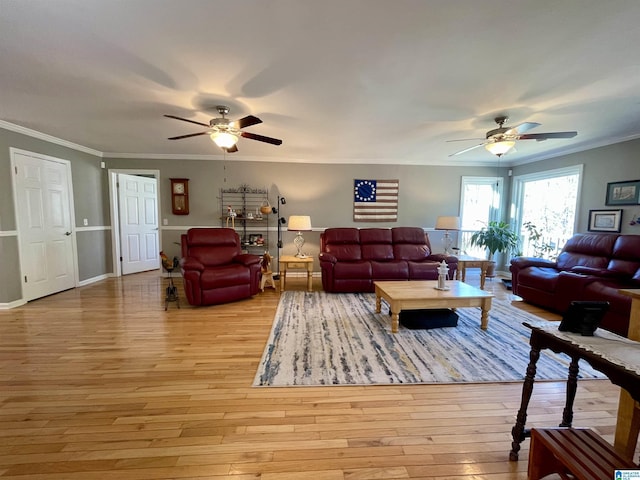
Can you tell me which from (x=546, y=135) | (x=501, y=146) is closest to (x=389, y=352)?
(x=501, y=146)

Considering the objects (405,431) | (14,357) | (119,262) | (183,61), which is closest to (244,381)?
(405,431)

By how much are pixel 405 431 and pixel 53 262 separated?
17.9 feet

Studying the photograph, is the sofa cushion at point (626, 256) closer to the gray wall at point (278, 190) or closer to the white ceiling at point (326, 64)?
the gray wall at point (278, 190)

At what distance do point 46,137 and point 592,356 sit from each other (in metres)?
6.37

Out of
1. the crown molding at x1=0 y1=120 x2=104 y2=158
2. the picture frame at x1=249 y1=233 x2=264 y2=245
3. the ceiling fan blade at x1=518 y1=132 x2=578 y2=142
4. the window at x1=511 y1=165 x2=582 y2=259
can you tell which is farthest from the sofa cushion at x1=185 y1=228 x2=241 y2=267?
the window at x1=511 y1=165 x2=582 y2=259

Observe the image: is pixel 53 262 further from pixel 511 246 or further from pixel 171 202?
pixel 511 246

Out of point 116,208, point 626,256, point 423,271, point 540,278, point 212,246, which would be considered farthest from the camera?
point 116,208

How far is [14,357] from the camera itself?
2.40 metres

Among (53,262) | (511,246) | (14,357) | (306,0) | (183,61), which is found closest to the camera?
(306,0)

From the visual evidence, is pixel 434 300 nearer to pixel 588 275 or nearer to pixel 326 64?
pixel 588 275

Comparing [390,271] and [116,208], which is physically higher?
[116,208]

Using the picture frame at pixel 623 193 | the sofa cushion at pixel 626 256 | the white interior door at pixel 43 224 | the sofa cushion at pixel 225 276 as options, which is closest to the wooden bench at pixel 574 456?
the sofa cushion at pixel 626 256

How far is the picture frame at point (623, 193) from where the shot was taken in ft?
12.1

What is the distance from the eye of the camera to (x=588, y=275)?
3295 millimetres
